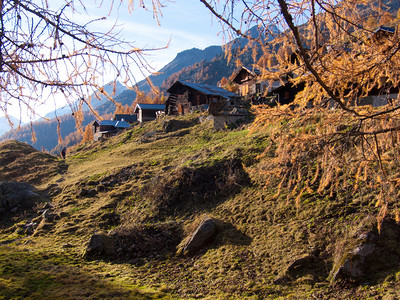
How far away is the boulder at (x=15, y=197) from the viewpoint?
11.5 metres

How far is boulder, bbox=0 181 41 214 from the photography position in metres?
11.5

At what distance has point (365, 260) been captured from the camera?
4617 mm

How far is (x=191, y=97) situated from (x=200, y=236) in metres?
33.9

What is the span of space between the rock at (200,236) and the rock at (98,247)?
1918mm

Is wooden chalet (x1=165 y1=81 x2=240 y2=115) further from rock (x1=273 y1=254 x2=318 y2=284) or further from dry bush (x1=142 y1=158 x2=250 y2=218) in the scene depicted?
rock (x1=273 y1=254 x2=318 y2=284)

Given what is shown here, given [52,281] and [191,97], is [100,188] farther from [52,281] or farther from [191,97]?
[191,97]

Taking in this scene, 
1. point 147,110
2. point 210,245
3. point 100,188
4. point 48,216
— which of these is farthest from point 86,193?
point 147,110

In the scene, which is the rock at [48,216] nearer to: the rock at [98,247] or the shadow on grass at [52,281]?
the shadow on grass at [52,281]

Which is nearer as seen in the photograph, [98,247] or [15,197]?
[98,247]

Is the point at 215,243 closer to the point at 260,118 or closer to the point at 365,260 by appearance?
the point at 365,260

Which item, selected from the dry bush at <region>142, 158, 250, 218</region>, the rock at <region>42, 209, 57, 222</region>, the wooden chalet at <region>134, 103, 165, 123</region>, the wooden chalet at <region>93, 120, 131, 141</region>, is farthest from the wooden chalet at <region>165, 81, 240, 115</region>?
the rock at <region>42, 209, 57, 222</region>

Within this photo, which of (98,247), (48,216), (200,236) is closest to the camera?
(200,236)

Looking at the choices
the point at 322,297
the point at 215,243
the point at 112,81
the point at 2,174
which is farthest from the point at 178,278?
the point at 2,174

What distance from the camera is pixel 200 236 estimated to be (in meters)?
6.73
